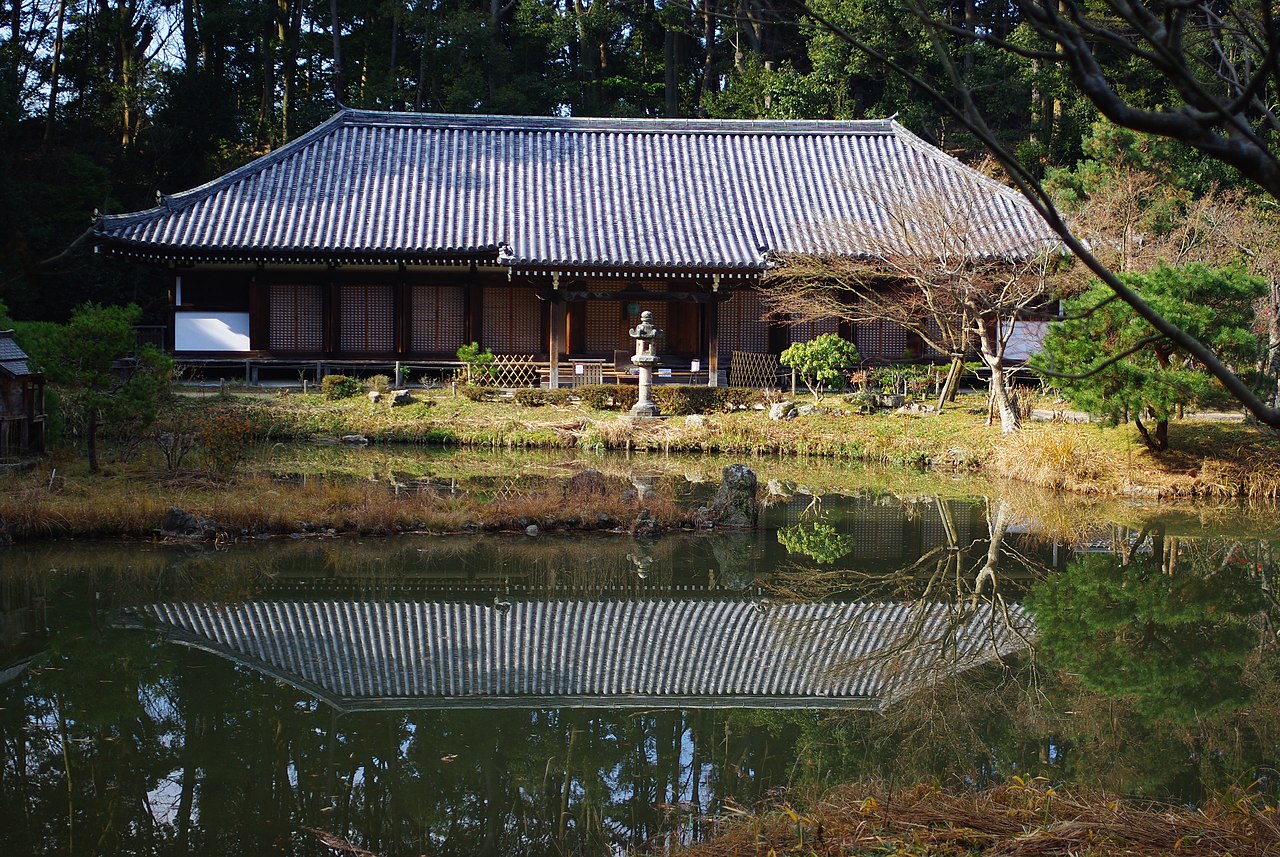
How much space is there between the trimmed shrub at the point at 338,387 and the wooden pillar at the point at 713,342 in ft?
23.3

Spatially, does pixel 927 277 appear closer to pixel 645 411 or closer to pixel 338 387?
pixel 645 411

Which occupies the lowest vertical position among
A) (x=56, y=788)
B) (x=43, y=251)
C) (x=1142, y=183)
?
(x=56, y=788)

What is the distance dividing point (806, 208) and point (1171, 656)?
18606 millimetres

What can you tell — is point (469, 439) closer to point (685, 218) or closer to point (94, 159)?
point (685, 218)

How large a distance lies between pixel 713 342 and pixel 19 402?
1295cm

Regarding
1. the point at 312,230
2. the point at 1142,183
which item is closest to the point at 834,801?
the point at 312,230

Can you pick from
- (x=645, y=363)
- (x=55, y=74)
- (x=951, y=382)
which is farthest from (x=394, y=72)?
(x=951, y=382)

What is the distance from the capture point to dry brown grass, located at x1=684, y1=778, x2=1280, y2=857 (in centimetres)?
493

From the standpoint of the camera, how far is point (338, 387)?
2170 centimetres

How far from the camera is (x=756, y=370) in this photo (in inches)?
963

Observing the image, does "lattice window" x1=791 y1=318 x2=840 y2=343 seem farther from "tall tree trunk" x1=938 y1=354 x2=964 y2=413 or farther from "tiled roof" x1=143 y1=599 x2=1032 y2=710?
"tiled roof" x1=143 y1=599 x2=1032 y2=710

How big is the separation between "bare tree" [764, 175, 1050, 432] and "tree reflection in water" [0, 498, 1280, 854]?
9444 millimetres

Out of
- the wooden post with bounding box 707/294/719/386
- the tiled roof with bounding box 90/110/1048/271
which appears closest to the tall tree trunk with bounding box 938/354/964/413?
the tiled roof with bounding box 90/110/1048/271

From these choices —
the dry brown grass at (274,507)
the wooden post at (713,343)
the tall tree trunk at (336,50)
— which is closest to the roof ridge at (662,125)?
the tall tree trunk at (336,50)
